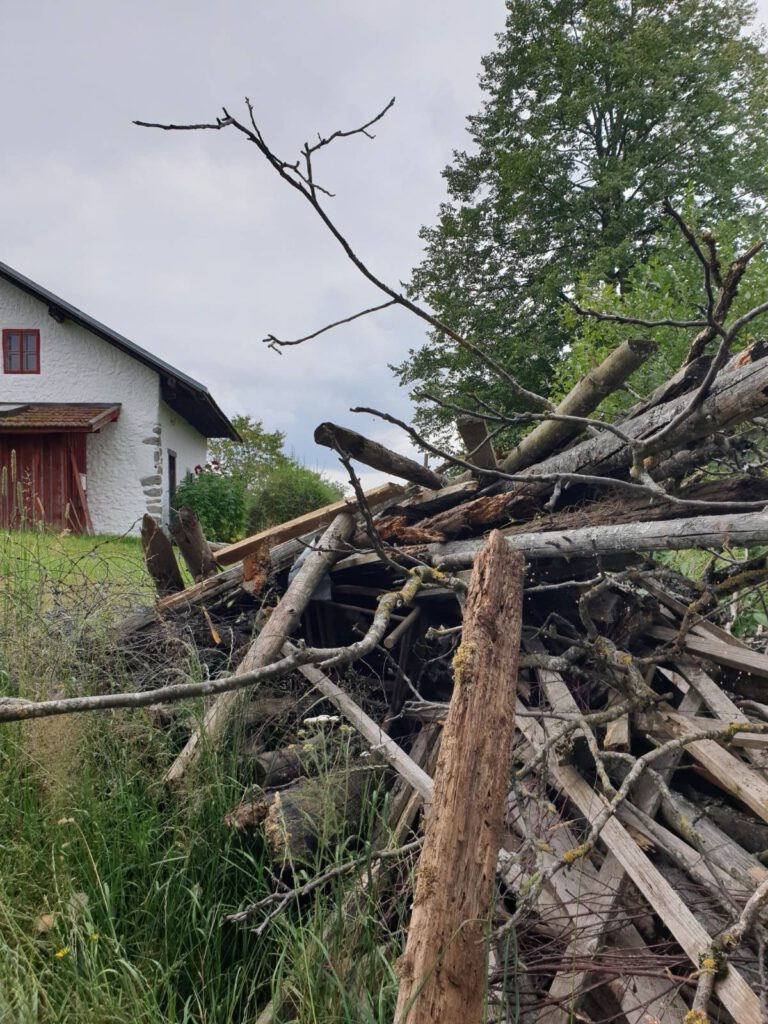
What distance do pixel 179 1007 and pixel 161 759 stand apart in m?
0.85

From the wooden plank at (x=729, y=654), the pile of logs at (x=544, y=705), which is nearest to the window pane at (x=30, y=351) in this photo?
the pile of logs at (x=544, y=705)

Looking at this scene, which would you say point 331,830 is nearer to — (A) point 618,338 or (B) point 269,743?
(B) point 269,743

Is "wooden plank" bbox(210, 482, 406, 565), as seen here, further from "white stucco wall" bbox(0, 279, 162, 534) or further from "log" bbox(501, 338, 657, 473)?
"white stucco wall" bbox(0, 279, 162, 534)

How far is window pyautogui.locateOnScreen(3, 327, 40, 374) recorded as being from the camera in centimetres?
1619

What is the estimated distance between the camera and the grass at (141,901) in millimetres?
1915

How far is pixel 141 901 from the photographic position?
7.45 feet

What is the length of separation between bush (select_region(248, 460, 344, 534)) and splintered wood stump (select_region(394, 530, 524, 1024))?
43.7 feet

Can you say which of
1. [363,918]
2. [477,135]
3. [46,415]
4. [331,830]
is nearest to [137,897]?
[331,830]

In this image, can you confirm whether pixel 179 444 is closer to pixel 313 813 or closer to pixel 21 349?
pixel 21 349

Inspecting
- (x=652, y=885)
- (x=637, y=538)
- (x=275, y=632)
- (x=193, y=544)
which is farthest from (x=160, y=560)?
(x=652, y=885)

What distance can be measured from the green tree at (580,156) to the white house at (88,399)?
7.15 m

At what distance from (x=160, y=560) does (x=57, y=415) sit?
41.2ft

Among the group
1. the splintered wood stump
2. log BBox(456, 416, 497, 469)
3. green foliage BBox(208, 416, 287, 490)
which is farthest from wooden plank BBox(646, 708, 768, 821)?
green foliage BBox(208, 416, 287, 490)

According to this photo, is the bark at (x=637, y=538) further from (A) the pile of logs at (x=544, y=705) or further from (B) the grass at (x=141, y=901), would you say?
(B) the grass at (x=141, y=901)
